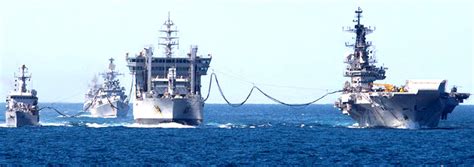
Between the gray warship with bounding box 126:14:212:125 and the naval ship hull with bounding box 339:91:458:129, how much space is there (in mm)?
16905

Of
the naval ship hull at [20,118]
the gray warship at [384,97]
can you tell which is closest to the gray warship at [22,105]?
the naval ship hull at [20,118]

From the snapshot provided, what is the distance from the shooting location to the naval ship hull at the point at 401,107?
405ft

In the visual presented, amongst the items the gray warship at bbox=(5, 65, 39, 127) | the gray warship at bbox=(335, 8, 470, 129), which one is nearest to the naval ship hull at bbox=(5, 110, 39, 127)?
the gray warship at bbox=(5, 65, 39, 127)

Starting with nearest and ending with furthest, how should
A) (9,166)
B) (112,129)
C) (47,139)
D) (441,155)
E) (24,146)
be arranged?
(9,166), (441,155), (24,146), (47,139), (112,129)

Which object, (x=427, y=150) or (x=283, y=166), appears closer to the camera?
(x=283, y=166)

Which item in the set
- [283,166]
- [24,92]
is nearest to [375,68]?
[24,92]

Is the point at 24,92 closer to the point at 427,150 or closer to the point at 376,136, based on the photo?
the point at 376,136

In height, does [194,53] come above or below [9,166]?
above

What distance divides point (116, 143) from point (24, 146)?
7790 millimetres

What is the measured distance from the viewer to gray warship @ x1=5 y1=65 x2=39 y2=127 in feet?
444

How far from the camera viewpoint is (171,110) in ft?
447

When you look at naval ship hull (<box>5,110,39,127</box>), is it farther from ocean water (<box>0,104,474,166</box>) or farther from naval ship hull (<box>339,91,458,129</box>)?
naval ship hull (<box>339,91,458,129</box>)

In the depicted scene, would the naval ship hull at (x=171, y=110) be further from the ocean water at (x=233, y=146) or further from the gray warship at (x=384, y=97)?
the gray warship at (x=384, y=97)

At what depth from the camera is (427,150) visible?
97500mm
